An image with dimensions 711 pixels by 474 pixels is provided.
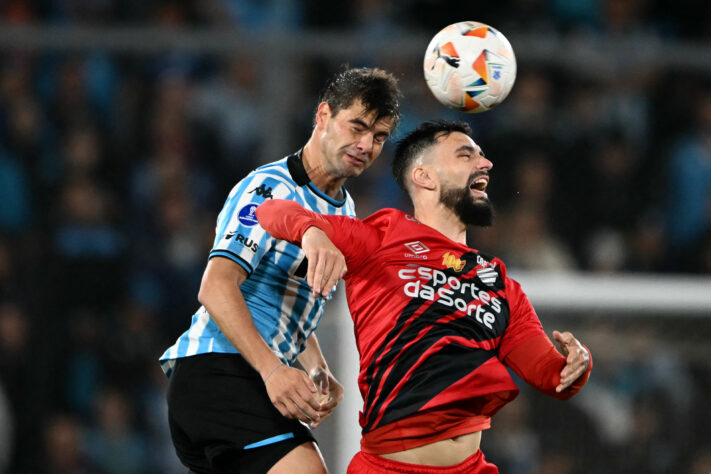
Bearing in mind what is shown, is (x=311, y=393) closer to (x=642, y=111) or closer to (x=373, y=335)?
(x=373, y=335)

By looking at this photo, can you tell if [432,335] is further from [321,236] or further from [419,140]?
[419,140]

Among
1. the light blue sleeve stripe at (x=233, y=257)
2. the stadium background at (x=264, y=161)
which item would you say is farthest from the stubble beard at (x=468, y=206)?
the stadium background at (x=264, y=161)

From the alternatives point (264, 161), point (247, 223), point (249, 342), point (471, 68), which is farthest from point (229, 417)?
point (264, 161)

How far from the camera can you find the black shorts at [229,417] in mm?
3260

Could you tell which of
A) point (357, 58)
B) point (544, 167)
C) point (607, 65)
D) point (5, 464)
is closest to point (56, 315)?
point (5, 464)

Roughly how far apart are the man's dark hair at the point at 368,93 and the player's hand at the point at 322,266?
82 centimetres

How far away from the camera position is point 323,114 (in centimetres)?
371

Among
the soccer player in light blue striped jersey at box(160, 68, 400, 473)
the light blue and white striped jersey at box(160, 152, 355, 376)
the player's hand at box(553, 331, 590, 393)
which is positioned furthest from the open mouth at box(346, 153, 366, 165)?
the player's hand at box(553, 331, 590, 393)

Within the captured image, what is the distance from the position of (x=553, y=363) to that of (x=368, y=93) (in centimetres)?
114

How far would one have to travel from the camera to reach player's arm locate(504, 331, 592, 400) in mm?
3146

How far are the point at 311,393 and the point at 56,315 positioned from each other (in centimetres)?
350

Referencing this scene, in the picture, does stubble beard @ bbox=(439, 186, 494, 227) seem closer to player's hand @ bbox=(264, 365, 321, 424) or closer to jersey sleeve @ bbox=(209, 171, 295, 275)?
jersey sleeve @ bbox=(209, 171, 295, 275)

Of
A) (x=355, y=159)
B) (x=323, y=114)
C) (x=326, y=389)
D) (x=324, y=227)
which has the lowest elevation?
(x=326, y=389)

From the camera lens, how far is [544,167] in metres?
6.77
